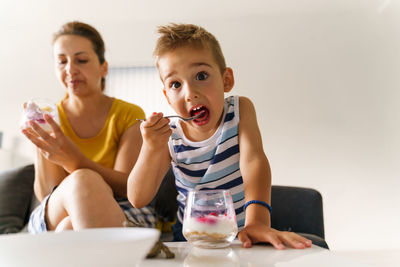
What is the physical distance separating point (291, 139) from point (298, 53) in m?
1.08

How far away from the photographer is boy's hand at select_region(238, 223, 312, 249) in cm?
61

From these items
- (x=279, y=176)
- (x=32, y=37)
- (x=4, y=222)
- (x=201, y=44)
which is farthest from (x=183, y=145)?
(x=32, y=37)

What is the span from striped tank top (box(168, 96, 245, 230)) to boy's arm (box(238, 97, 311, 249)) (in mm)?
41

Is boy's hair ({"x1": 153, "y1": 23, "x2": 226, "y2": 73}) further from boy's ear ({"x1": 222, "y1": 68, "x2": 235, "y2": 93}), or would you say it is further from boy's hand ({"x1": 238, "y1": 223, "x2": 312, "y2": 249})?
boy's hand ({"x1": 238, "y1": 223, "x2": 312, "y2": 249})

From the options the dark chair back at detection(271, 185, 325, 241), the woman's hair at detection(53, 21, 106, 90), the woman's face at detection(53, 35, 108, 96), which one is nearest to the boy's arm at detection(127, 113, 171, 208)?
the woman's face at detection(53, 35, 108, 96)

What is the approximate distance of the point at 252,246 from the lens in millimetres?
639

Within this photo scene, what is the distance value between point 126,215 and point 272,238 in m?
0.61

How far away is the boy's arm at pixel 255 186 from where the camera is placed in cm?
63

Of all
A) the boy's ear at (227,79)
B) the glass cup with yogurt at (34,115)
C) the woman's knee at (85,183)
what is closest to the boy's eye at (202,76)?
the boy's ear at (227,79)

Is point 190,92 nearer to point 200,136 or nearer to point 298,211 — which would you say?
point 200,136

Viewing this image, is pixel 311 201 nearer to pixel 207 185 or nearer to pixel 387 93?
pixel 207 185

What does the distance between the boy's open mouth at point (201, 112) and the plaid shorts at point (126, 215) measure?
1.25 feet

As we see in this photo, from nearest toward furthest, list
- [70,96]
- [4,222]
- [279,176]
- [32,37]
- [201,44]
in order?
[201,44]
[70,96]
[4,222]
[279,176]
[32,37]

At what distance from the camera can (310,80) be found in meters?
4.36
